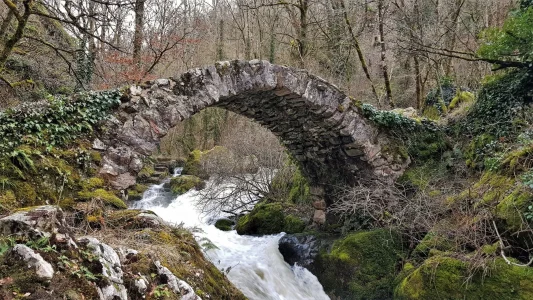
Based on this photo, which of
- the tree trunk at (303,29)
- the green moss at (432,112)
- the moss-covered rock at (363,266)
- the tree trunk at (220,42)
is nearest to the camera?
the moss-covered rock at (363,266)

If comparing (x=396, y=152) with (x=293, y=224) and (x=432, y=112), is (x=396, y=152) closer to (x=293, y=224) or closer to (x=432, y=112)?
(x=293, y=224)

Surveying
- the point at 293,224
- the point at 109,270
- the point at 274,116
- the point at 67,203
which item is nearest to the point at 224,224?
the point at 293,224

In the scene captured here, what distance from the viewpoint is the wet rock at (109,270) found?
2003 millimetres

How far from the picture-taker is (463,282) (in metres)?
4.09

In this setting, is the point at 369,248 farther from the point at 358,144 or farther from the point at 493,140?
the point at 493,140

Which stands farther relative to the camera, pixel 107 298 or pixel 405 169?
pixel 405 169

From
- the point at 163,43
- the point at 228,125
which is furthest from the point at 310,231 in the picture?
the point at 228,125

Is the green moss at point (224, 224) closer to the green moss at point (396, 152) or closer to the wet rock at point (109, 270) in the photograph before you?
the green moss at point (396, 152)

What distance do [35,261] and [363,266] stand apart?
506 cm

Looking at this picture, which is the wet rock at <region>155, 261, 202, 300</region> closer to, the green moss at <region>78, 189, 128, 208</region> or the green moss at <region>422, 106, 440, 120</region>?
the green moss at <region>78, 189, 128, 208</region>

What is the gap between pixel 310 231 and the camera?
8023 mm

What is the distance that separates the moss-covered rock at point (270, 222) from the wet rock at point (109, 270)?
6.63 metres

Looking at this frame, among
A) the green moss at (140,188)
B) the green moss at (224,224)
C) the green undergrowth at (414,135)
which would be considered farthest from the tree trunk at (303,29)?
the green moss at (140,188)

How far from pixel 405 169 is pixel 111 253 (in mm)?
6232
